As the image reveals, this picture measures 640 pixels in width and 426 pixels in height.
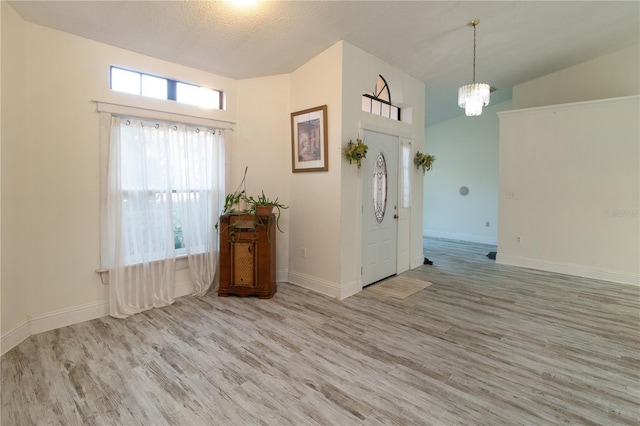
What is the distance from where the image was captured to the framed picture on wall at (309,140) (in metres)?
3.79

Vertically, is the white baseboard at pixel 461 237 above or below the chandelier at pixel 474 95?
below

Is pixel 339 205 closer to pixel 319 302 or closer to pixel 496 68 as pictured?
pixel 319 302

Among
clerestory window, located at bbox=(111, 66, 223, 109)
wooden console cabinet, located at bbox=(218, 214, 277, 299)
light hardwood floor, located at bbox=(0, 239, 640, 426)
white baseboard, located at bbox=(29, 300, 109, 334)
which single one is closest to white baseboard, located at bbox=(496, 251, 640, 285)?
light hardwood floor, located at bbox=(0, 239, 640, 426)

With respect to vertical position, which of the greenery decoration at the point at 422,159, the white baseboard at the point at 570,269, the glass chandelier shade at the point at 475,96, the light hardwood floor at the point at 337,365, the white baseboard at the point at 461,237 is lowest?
the light hardwood floor at the point at 337,365

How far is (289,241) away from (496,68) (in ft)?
13.7

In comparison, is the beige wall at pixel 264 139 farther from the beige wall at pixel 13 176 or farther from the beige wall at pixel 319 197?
the beige wall at pixel 13 176

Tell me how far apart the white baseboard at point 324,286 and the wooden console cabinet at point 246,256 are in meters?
0.51

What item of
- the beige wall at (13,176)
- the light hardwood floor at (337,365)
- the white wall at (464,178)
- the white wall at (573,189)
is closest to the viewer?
the light hardwood floor at (337,365)

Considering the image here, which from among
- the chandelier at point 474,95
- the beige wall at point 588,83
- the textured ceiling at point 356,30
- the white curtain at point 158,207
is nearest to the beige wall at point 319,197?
the textured ceiling at point 356,30

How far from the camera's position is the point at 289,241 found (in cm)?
436

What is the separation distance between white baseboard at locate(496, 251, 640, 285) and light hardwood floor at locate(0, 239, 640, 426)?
90 centimetres

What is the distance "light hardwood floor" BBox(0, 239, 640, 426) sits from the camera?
6.15ft

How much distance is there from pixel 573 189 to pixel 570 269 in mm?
1241

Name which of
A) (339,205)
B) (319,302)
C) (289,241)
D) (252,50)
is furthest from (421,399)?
(252,50)
